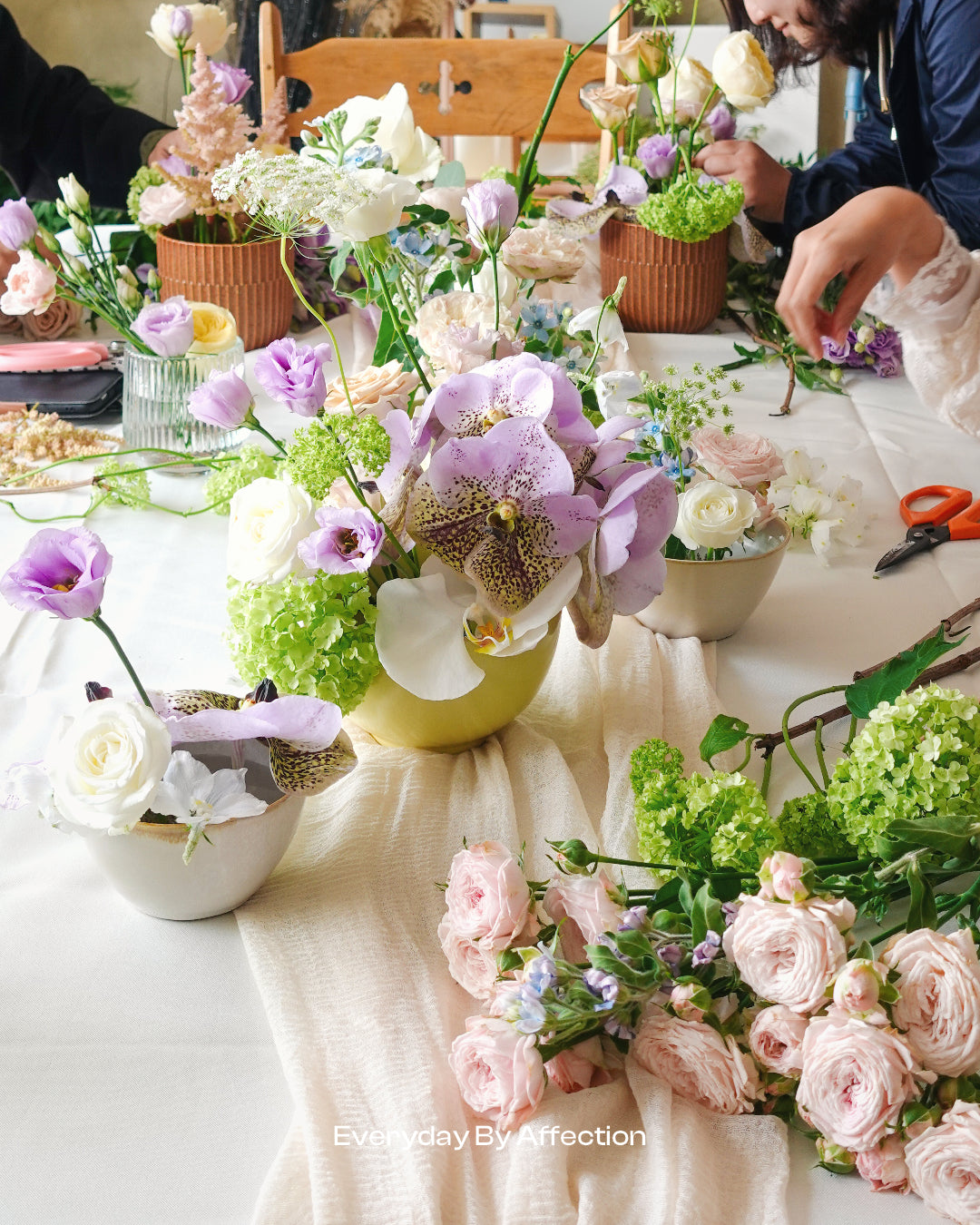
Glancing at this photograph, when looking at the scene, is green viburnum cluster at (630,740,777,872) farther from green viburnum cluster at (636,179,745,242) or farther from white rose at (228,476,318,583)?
green viburnum cluster at (636,179,745,242)

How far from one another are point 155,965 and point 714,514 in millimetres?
473

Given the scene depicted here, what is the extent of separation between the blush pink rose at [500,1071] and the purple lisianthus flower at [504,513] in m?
0.23

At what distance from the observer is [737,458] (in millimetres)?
863

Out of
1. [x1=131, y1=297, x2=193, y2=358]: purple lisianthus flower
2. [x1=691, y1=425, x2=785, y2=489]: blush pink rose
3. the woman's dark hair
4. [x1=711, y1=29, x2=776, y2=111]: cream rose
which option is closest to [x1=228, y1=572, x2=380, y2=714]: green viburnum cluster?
[x1=691, y1=425, x2=785, y2=489]: blush pink rose

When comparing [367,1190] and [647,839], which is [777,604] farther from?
[367,1190]

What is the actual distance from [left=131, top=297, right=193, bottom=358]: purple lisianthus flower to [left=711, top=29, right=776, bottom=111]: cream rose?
29.9 inches

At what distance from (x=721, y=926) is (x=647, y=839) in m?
0.11

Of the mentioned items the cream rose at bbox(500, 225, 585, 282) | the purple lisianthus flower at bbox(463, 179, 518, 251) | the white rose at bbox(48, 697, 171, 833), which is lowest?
the white rose at bbox(48, 697, 171, 833)

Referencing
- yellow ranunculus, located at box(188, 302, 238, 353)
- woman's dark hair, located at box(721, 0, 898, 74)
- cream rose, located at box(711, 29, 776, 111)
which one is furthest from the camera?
woman's dark hair, located at box(721, 0, 898, 74)

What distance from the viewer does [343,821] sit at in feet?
2.21

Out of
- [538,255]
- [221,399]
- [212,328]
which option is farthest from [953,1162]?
[212,328]

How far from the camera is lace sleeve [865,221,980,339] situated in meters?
1.18

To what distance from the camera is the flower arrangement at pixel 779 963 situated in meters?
0.46

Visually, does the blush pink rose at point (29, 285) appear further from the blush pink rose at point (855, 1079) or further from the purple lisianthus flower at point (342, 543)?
the blush pink rose at point (855, 1079)
